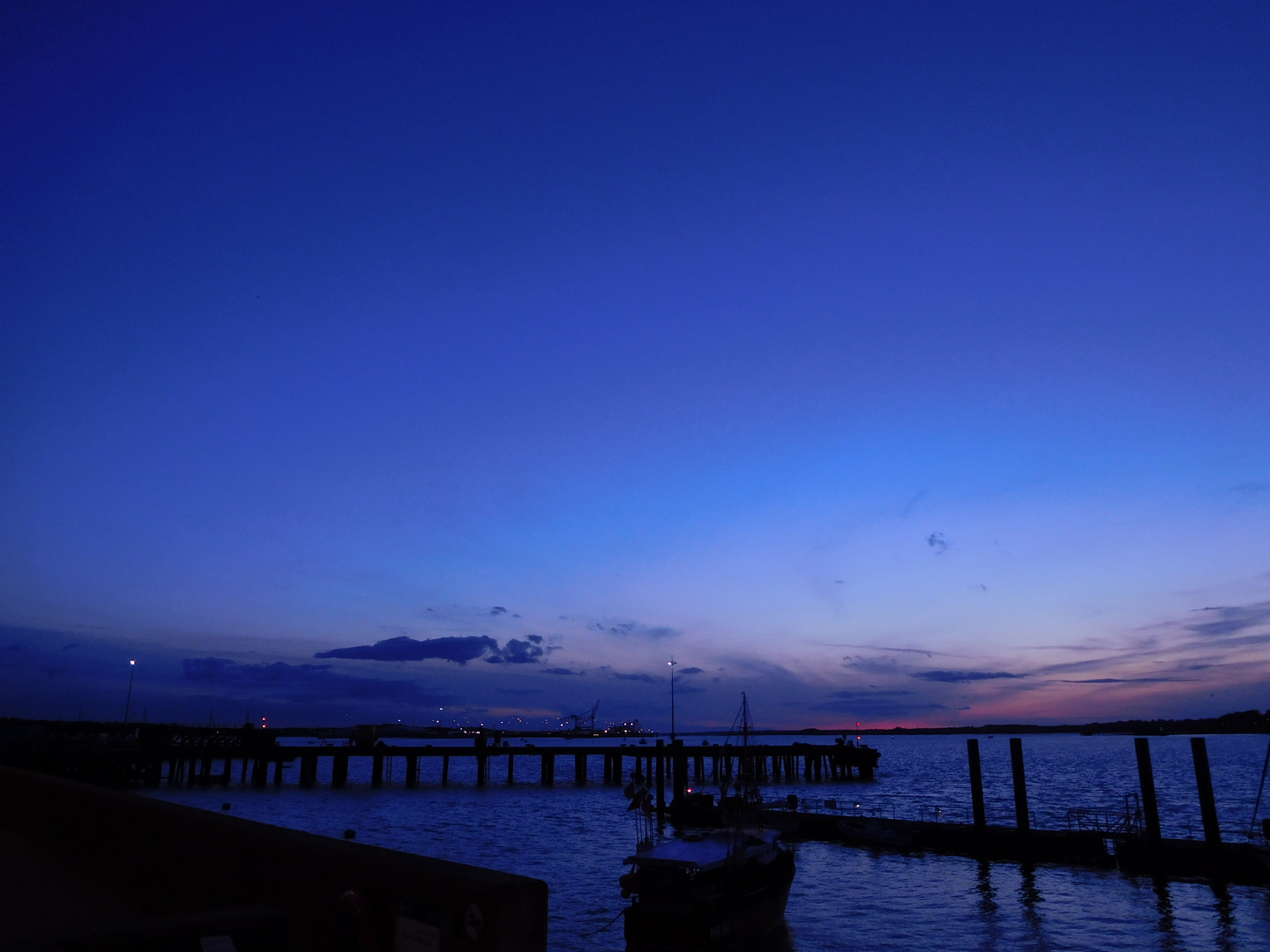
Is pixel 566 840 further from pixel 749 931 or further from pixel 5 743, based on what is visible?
pixel 5 743

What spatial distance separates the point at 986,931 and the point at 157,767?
91.6 meters

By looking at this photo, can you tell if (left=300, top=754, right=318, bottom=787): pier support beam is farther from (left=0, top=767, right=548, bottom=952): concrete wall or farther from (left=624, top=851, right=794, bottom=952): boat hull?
(left=0, top=767, right=548, bottom=952): concrete wall

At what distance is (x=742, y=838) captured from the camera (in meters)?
29.9

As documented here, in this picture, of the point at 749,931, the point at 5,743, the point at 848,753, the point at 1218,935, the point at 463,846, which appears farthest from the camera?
the point at 848,753

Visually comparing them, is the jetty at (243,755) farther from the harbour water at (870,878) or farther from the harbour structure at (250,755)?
the harbour water at (870,878)

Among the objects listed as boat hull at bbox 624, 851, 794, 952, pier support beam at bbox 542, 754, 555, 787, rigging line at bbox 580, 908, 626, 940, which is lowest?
pier support beam at bbox 542, 754, 555, 787

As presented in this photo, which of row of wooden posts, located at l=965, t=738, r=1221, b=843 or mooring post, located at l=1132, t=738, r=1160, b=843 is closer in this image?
row of wooden posts, located at l=965, t=738, r=1221, b=843

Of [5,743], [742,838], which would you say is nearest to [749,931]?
[742,838]

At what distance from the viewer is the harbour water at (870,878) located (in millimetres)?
33875

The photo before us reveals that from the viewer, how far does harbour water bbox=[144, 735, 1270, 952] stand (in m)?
33.9

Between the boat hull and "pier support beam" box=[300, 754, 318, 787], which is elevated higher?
the boat hull

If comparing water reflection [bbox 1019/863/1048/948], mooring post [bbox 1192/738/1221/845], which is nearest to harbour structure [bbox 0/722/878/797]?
water reflection [bbox 1019/863/1048/948]

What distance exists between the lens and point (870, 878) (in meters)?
47.3

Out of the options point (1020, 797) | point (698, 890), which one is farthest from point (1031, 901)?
point (698, 890)
